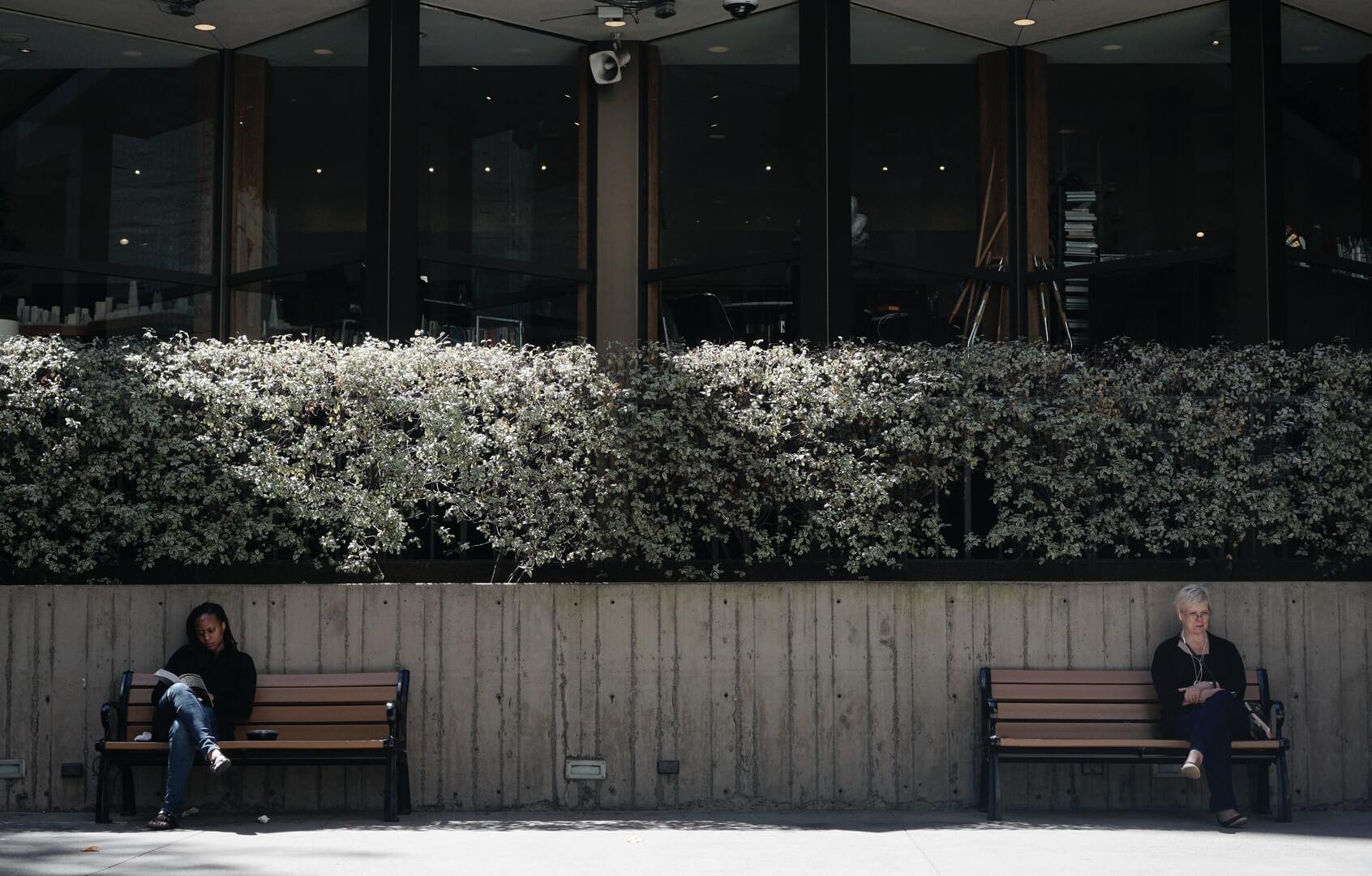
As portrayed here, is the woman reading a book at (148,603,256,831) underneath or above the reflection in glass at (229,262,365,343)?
underneath

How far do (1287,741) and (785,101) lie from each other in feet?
21.3


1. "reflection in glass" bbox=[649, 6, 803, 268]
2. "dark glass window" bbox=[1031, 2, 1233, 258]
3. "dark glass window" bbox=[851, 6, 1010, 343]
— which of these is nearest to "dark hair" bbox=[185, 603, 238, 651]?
"reflection in glass" bbox=[649, 6, 803, 268]

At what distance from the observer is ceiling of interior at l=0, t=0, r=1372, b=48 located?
487 inches

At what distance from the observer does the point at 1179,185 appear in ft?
41.5

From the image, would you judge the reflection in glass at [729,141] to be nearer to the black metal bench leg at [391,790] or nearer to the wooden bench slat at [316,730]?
the wooden bench slat at [316,730]

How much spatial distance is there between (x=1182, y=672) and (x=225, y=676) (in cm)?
558

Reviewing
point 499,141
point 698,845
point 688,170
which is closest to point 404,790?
point 698,845

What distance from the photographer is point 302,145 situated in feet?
42.2

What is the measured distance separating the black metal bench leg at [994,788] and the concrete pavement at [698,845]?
0.12 metres

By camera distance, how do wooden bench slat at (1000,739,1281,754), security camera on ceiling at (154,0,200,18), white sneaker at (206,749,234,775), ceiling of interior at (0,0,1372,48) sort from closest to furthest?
white sneaker at (206,749,234,775)
wooden bench slat at (1000,739,1281,754)
security camera on ceiling at (154,0,200,18)
ceiling of interior at (0,0,1372,48)

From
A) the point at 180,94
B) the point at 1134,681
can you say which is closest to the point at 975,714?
the point at 1134,681

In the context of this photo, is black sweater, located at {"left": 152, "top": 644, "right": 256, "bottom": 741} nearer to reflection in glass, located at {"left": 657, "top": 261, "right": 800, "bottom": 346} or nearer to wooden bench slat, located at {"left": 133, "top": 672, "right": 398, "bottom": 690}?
wooden bench slat, located at {"left": 133, "top": 672, "right": 398, "bottom": 690}

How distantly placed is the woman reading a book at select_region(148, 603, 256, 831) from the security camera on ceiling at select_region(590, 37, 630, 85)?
241 inches

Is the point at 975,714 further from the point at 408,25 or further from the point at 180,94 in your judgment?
the point at 180,94
